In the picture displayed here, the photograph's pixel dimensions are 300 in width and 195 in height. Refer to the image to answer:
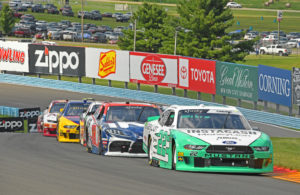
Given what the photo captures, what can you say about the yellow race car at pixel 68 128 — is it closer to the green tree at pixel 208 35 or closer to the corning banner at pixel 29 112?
the corning banner at pixel 29 112

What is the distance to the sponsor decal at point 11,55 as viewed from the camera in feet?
173

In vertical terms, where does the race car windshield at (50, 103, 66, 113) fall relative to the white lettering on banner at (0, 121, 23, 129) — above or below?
above

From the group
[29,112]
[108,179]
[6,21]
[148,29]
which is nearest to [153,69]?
[29,112]

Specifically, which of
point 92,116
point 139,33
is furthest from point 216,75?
point 139,33

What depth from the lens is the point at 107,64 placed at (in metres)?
47.8

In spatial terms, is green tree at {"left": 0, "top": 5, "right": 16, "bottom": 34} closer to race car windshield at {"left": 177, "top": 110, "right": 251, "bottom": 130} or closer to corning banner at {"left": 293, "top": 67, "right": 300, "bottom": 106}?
corning banner at {"left": 293, "top": 67, "right": 300, "bottom": 106}

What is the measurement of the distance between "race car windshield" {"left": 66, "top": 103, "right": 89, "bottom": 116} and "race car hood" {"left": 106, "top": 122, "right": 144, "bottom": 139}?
7396 mm

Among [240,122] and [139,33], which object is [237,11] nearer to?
[139,33]

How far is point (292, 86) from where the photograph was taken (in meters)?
35.3

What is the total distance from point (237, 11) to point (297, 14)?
503 inches

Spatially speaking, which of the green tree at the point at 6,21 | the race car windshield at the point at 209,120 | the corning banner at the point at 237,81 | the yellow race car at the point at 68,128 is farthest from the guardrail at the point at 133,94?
the green tree at the point at 6,21

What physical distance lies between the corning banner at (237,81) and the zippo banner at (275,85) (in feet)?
1.46

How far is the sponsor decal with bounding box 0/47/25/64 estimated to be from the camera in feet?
173

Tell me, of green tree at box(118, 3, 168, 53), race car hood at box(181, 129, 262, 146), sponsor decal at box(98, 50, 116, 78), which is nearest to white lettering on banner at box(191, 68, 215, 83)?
sponsor decal at box(98, 50, 116, 78)
